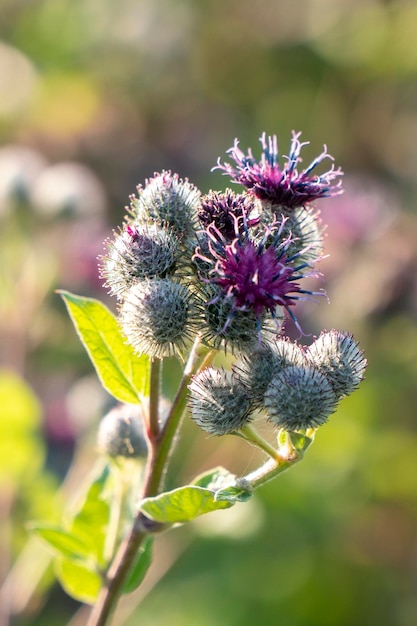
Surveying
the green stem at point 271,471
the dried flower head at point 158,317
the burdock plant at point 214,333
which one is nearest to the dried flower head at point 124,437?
the burdock plant at point 214,333

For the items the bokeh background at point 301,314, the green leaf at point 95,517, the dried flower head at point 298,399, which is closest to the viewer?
the dried flower head at point 298,399

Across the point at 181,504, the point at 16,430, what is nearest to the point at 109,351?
the point at 181,504

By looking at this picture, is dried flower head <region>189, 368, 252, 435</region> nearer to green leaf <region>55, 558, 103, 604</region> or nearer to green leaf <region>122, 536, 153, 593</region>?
green leaf <region>122, 536, 153, 593</region>

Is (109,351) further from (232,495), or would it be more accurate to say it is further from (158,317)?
(232,495)

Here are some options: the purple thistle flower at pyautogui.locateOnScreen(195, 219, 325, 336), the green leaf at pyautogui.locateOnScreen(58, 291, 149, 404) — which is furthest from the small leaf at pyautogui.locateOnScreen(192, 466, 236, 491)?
the purple thistle flower at pyautogui.locateOnScreen(195, 219, 325, 336)

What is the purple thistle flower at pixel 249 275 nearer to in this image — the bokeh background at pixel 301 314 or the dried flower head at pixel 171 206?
the dried flower head at pixel 171 206

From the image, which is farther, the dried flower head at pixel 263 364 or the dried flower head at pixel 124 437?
the dried flower head at pixel 124 437
